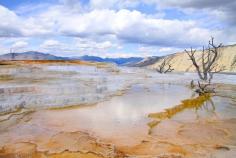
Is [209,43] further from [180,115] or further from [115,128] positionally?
[115,128]

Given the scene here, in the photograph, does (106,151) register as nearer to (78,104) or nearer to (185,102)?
(78,104)

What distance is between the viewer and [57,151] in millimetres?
7512

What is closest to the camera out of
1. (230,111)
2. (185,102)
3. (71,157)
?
(71,157)

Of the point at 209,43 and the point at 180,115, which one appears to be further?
the point at 209,43

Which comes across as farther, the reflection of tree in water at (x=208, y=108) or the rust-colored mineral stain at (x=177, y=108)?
the reflection of tree in water at (x=208, y=108)

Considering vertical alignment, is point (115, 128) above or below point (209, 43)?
below

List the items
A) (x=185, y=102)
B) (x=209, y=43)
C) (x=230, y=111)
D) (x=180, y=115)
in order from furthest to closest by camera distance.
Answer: (x=209, y=43) < (x=185, y=102) < (x=230, y=111) < (x=180, y=115)

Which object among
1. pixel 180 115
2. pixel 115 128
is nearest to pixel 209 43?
pixel 180 115

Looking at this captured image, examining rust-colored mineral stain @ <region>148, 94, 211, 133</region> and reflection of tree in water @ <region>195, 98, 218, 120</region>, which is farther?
reflection of tree in water @ <region>195, 98, 218, 120</region>

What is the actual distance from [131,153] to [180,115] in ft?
18.3

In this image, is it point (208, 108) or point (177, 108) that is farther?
point (208, 108)

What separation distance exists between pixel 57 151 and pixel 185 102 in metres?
9.67

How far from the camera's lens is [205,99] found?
17594 mm

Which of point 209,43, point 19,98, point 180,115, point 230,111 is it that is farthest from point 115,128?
point 209,43
